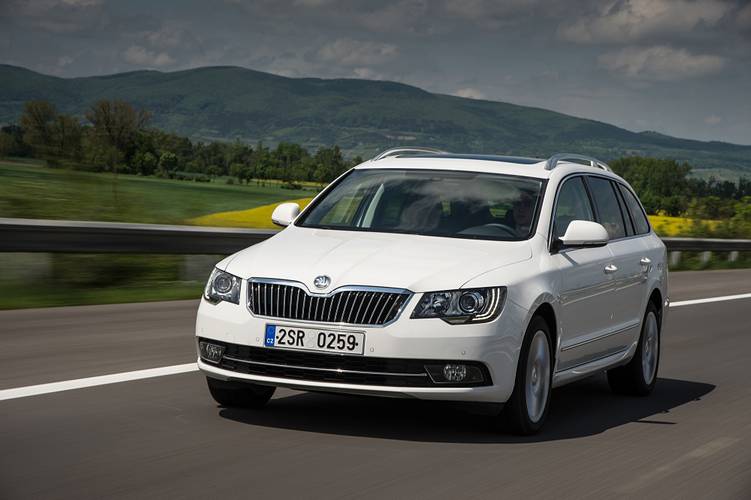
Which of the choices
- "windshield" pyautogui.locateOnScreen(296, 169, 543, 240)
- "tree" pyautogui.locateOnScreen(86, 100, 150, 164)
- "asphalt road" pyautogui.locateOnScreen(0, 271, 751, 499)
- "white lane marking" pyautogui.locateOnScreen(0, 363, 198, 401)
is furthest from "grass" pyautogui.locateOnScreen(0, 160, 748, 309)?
"windshield" pyautogui.locateOnScreen(296, 169, 543, 240)

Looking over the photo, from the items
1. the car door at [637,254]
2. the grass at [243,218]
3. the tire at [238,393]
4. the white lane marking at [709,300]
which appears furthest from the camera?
the grass at [243,218]

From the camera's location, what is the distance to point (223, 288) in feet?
21.0

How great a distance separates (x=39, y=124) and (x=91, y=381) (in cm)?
A: 1216

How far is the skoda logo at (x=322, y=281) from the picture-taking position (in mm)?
6066

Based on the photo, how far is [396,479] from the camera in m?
5.32

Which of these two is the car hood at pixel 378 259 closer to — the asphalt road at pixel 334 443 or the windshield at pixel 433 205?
the windshield at pixel 433 205

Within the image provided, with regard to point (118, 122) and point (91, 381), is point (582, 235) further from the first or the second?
point (118, 122)

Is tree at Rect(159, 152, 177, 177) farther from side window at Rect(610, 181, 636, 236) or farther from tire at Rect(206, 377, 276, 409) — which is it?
tire at Rect(206, 377, 276, 409)

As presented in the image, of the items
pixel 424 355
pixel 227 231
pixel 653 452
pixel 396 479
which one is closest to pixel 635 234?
pixel 653 452

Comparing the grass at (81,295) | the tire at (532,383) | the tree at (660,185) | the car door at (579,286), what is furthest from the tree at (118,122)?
the tree at (660,185)

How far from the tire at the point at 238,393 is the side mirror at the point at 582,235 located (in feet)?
6.14

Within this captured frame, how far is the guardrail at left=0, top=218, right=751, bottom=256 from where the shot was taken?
12.9 meters

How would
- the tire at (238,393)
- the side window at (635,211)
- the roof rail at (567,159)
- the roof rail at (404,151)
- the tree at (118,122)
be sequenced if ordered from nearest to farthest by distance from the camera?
the tire at (238,393) → the roof rail at (567,159) → the roof rail at (404,151) → the side window at (635,211) → the tree at (118,122)

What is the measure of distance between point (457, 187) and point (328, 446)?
2170 millimetres
